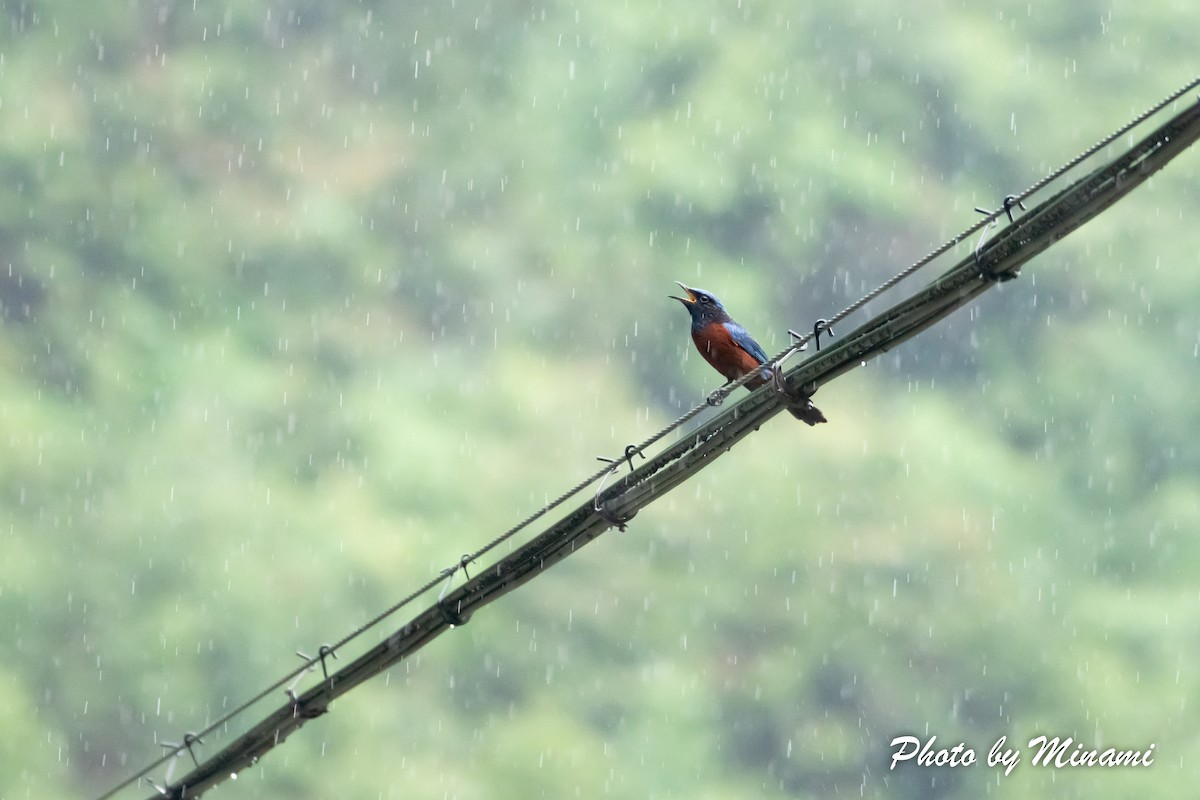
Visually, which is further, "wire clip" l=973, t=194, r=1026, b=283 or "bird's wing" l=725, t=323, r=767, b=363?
"bird's wing" l=725, t=323, r=767, b=363

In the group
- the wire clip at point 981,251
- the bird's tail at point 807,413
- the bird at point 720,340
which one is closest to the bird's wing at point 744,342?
the bird at point 720,340

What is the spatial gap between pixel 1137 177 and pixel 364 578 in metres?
21.3

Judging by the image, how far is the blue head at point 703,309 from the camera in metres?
7.16

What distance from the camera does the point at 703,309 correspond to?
23.7 feet

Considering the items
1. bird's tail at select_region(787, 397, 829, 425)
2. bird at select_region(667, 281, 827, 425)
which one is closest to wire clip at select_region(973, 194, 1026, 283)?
bird's tail at select_region(787, 397, 829, 425)

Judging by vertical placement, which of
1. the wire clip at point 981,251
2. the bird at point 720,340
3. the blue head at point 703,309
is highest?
the blue head at point 703,309

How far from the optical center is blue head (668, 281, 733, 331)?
282 inches

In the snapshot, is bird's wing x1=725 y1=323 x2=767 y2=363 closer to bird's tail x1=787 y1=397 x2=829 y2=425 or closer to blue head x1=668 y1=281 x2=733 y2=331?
blue head x1=668 y1=281 x2=733 y2=331

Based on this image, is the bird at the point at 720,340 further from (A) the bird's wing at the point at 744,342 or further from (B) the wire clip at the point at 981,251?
(B) the wire clip at the point at 981,251

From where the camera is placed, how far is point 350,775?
2147 centimetres

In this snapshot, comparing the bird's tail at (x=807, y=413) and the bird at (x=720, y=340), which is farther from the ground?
the bird at (x=720, y=340)

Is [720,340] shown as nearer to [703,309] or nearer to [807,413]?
[703,309]

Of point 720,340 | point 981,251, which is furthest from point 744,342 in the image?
point 981,251

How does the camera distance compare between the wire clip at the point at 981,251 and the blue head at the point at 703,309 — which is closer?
the wire clip at the point at 981,251
